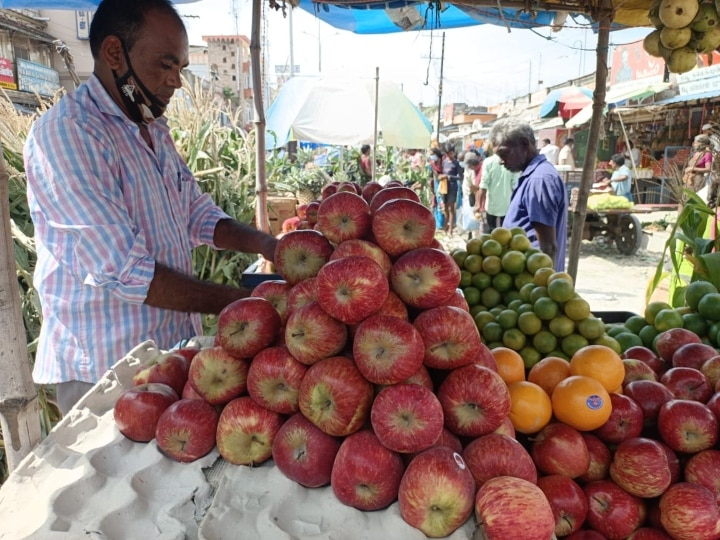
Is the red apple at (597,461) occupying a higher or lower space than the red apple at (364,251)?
lower

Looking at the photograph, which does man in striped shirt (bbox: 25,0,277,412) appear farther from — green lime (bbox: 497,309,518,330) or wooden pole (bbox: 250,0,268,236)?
wooden pole (bbox: 250,0,268,236)

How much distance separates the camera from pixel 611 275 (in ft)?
28.9

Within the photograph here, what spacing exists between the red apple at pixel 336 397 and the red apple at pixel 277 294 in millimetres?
298

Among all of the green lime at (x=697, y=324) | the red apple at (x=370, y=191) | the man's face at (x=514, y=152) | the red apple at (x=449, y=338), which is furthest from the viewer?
the man's face at (x=514, y=152)

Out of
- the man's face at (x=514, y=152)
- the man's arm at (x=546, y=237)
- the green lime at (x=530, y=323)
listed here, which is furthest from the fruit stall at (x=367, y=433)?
the man's face at (x=514, y=152)

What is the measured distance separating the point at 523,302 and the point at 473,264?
16.4 inches

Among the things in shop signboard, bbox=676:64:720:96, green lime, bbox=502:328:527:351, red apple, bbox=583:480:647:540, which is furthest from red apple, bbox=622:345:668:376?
shop signboard, bbox=676:64:720:96

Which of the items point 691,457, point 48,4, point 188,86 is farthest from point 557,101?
point 691,457

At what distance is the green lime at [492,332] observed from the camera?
2.31 metres

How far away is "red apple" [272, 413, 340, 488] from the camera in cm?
114

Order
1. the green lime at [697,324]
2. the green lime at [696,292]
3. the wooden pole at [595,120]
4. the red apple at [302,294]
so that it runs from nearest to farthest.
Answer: the red apple at [302,294] → the green lime at [697,324] → the green lime at [696,292] → the wooden pole at [595,120]

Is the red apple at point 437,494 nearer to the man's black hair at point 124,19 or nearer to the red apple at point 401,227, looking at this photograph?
the red apple at point 401,227

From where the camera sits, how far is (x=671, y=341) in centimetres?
202

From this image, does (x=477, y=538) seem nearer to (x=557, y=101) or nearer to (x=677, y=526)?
(x=677, y=526)
